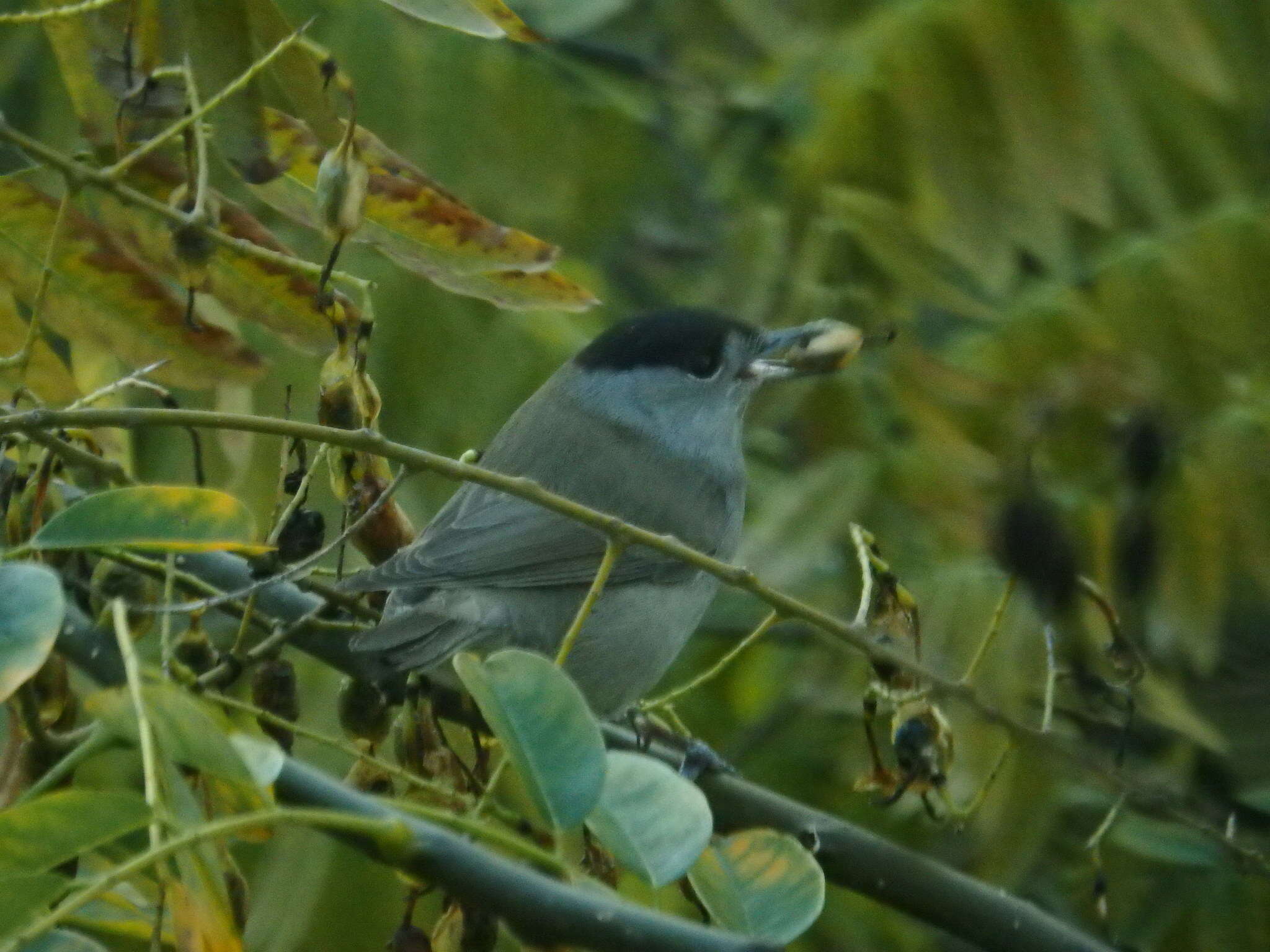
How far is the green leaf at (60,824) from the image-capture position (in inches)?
52.3

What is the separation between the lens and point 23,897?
129 cm

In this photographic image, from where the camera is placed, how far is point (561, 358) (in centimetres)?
412

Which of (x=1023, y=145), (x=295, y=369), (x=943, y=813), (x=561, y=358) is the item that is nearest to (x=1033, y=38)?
(x=1023, y=145)

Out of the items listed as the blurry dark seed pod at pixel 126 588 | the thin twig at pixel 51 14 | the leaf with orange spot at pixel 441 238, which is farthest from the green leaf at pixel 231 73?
the blurry dark seed pod at pixel 126 588

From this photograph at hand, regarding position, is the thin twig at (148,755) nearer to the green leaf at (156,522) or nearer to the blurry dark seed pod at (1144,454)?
the green leaf at (156,522)

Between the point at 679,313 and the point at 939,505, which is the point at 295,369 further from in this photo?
the point at 939,505

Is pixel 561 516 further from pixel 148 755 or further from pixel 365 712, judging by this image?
pixel 148 755

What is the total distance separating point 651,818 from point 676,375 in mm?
2942

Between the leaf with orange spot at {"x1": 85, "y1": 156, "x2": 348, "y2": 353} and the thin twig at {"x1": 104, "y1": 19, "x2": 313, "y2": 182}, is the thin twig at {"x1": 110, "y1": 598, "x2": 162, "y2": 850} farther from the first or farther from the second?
the leaf with orange spot at {"x1": 85, "y1": 156, "x2": 348, "y2": 353}

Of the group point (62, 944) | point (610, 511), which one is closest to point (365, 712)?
point (62, 944)

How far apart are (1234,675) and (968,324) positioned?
221 cm

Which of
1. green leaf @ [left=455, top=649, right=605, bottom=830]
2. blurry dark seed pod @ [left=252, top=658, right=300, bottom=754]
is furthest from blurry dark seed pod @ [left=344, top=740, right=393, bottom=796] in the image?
green leaf @ [left=455, top=649, right=605, bottom=830]

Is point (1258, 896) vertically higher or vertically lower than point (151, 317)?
lower

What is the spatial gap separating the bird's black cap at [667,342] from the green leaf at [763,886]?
2708 mm
